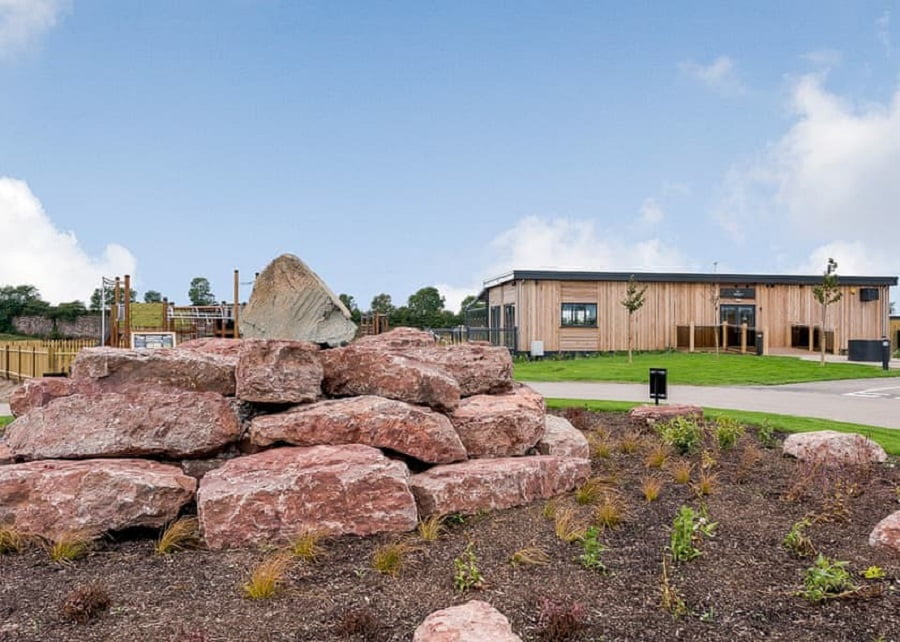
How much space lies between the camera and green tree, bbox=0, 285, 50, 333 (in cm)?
4719

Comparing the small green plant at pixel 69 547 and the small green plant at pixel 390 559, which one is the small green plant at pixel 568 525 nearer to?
the small green plant at pixel 390 559

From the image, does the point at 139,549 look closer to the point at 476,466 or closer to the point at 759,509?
the point at 476,466

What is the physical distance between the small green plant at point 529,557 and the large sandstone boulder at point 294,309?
3.07m

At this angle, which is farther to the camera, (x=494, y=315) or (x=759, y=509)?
(x=494, y=315)

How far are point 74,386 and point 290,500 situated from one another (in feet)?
9.86

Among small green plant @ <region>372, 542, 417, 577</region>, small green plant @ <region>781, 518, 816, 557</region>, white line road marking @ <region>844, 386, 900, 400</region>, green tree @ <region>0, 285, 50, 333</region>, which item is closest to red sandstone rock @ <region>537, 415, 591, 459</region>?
small green plant @ <region>781, 518, 816, 557</region>

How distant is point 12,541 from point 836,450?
828 cm

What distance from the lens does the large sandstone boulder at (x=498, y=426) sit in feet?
20.5

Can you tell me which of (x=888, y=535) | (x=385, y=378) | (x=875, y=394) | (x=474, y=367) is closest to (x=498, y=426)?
(x=474, y=367)

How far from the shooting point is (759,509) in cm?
570

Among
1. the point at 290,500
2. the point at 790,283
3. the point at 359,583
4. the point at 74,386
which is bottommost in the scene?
the point at 359,583

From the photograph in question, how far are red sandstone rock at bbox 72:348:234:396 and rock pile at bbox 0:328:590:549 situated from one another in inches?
0.5

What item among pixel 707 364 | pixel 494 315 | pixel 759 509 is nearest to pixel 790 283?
pixel 707 364

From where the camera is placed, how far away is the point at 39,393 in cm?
649
